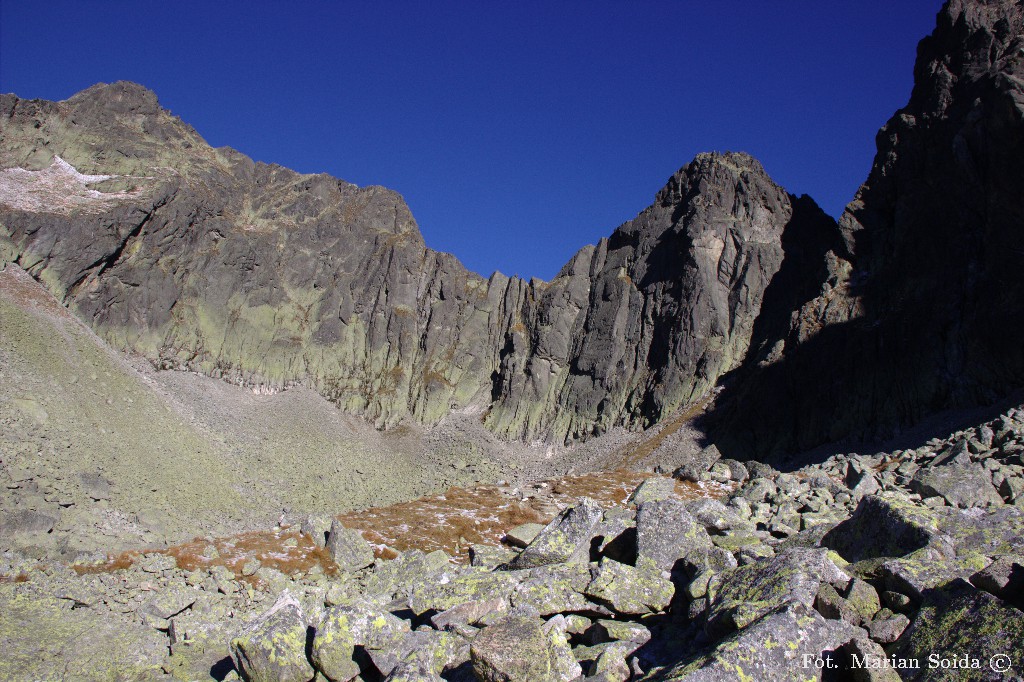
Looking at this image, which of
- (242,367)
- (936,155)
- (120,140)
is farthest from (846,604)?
(120,140)

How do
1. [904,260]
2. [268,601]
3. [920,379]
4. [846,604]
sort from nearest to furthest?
[846,604] → [268,601] → [920,379] → [904,260]

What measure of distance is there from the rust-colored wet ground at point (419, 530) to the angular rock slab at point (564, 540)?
5.96 m

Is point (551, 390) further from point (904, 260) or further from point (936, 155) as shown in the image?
point (936, 155)

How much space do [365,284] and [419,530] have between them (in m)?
102

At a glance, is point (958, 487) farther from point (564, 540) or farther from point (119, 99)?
point (119, 99)

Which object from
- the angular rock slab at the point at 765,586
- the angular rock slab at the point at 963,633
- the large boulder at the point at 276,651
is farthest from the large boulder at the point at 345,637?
the angular rock slab at the point at 963,633

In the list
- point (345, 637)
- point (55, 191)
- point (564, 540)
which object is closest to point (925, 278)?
point (564, 540)

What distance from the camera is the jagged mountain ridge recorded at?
305ft

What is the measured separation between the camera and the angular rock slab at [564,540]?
10844 millimetres

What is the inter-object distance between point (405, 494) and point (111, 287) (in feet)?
195

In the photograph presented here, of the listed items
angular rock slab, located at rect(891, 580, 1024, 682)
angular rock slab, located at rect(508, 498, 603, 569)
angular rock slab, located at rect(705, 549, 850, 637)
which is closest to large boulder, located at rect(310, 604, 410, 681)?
angular rock slab, located at rect(508, 498, 603, 569)

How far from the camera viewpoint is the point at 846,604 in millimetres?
6863

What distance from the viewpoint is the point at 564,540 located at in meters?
11.3

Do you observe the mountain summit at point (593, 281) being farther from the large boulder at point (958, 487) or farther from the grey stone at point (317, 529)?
the grey stone at point (317, 529)
